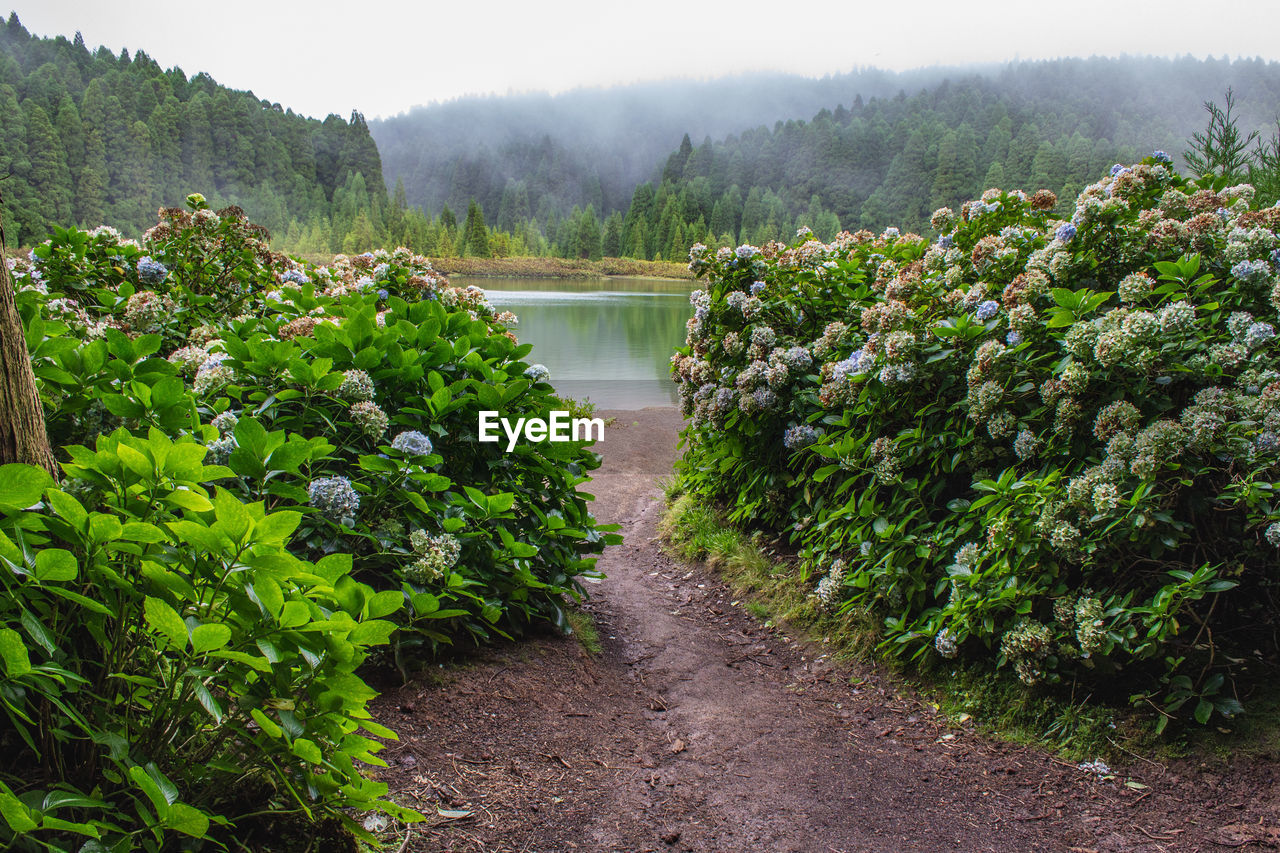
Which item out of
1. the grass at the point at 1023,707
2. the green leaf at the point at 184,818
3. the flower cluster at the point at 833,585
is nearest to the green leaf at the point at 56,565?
the green leaf at the point at 184,818

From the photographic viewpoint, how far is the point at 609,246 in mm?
52875

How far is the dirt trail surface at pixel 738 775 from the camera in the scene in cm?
195

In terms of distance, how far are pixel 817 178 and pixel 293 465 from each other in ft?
211

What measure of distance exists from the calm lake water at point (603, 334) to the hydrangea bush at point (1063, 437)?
3.57 m

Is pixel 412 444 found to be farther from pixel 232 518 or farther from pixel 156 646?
pixel 232 518

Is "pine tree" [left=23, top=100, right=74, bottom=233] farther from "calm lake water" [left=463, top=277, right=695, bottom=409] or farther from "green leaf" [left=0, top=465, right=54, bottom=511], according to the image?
"green leaf" [left=0, top=465, right=54, bottom=511]

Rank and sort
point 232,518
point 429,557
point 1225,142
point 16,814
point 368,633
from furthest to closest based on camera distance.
→ point 1225,142 → point 429,557 → point 368,633 → point 232,518 → point 16,814

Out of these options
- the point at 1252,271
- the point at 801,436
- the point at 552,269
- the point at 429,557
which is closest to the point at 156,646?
the point at 429,557

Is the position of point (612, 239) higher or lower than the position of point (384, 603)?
higher

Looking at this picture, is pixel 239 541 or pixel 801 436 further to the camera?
pixel 801 436

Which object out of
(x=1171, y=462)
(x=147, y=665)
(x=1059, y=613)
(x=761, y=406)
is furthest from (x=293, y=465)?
(x=761, y=406)

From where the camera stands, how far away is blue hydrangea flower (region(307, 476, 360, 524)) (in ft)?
7.35

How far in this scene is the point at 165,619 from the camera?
40.5 inches

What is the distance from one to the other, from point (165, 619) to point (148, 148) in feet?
123
